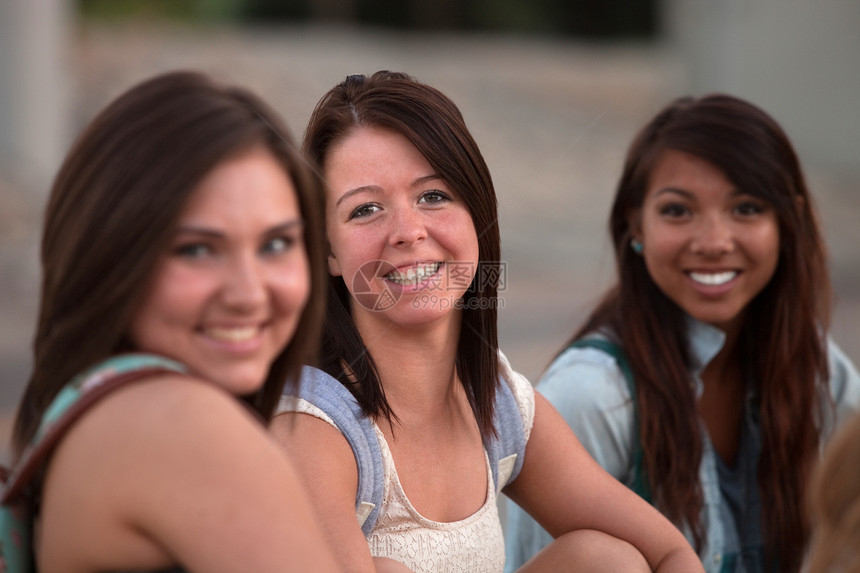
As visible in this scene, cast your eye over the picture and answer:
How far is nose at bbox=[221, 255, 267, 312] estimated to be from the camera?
1.38m

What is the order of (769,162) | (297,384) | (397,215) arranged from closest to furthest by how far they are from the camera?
(297,384) < (397,215) < (769,162)

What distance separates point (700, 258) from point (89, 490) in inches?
75.2

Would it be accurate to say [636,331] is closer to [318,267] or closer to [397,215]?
[397,215]

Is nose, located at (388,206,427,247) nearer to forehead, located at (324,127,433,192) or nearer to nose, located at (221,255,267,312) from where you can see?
forehead, located at (324,127,433,192)

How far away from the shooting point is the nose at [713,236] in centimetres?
271

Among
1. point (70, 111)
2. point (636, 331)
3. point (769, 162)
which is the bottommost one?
point (70, 111)

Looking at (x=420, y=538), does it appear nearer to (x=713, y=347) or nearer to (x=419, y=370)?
(x=419, y=370)

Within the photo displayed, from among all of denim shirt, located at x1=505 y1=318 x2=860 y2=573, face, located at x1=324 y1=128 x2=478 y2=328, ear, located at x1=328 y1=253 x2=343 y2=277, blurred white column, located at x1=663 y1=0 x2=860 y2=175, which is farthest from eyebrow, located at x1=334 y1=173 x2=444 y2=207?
blurred white column, located at x1=663 y1=0 x2=860 y2=175

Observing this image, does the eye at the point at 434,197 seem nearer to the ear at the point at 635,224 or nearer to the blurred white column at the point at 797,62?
the ear at the point at 635,224

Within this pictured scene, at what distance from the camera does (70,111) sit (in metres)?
11.9

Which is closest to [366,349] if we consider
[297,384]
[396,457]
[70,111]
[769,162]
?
[396,457]

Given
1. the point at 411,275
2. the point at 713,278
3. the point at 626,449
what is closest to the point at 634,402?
the point at 626,449

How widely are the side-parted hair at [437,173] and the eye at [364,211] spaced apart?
0.47 feet

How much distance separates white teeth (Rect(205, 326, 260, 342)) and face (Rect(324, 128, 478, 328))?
0.63 metres
